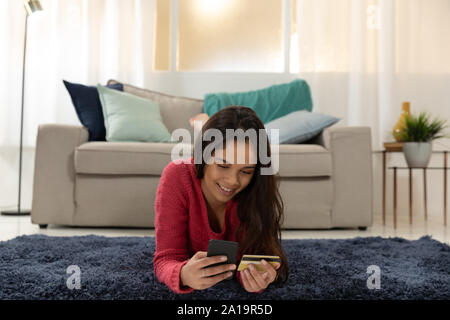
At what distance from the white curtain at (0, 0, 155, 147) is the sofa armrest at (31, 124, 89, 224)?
1.03 metres

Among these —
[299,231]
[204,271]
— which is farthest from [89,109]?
[204,271]

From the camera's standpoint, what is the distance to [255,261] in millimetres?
951

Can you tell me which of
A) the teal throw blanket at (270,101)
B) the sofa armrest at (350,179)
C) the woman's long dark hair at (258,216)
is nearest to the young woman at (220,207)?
the woman's long dark hair at (258,216)

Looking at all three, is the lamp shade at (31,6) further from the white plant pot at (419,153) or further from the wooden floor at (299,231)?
the white plant pot at (419,153)

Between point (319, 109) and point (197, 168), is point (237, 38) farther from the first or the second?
point (197, 168)

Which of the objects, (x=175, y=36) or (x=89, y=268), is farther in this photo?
(x=175, y=36)

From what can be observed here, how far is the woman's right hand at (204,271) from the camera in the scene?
916mm

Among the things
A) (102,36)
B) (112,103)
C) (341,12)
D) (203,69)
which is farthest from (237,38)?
(112,103)

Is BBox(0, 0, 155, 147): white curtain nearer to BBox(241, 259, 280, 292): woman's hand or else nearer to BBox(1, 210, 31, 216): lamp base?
BBox(1, 210, 31, 216): lamp base

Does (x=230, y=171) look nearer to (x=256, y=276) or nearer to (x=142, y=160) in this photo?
(x=256, y=276)

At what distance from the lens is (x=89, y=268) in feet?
4.22

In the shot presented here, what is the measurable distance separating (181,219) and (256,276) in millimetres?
271

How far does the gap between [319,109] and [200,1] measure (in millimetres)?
1358

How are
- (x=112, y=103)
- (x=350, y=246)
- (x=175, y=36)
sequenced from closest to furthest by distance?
(x=350, y=246) → (x=112, y=103) → (x=175, y=36)
